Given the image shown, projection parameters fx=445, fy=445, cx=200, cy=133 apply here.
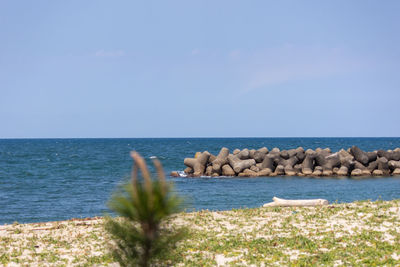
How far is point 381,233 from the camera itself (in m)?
13.5

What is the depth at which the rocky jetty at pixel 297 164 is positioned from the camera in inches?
1756

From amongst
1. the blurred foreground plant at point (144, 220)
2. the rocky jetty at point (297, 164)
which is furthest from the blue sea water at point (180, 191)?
the blurred foreground plant at point (144, 220)

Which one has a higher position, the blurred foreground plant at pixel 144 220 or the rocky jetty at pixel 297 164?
the blurred foreground plant at pixel 144 220

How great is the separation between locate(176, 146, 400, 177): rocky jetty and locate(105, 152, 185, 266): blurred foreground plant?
39267 mm

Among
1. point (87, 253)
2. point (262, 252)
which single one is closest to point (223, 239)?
point (262, 252)

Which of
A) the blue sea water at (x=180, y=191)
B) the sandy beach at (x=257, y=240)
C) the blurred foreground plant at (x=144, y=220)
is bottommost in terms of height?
the blue sea water at (x=180, y=191)

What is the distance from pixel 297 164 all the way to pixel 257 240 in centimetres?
3477

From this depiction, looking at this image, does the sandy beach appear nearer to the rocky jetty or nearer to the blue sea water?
the blue sea water

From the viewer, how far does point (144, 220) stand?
17.2 feet

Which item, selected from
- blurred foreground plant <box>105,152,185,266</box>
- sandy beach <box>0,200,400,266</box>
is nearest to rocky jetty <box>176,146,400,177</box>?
sandy beach <box>0,200,400,266</box>

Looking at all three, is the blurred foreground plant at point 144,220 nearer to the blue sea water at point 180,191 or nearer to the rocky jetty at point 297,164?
the blue sea water at point 180,191

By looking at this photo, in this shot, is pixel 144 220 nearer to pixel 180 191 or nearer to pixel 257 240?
pixel 257 240

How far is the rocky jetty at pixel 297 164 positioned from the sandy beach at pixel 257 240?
87.8 feet

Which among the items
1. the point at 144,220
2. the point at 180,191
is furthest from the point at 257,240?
the point at 180,191
